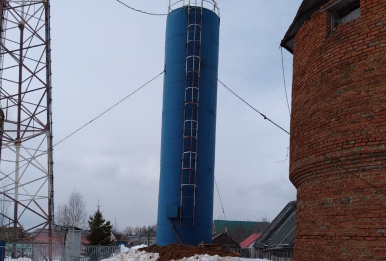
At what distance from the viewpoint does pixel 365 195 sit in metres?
6.48

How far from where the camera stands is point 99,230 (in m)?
33.9

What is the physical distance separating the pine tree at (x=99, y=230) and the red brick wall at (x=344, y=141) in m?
27.7

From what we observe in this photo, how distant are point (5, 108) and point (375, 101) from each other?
15.4 meters

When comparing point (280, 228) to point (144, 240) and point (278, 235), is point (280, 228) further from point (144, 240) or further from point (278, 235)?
point (144, 240)

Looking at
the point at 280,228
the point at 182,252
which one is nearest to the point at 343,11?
the point at 182,252

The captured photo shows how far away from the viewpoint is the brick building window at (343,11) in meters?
7.43

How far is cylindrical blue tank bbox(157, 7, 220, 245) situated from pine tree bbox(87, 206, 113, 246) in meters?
17.1

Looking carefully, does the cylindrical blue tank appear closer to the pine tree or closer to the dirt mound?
the dirt mound

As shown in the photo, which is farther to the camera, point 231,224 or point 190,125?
point 231,224

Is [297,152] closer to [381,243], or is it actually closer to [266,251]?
[381,243]

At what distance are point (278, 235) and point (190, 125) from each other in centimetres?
776

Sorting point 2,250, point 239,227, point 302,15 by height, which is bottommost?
point 239,227

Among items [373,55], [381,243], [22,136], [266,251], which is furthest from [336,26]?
[266,251]

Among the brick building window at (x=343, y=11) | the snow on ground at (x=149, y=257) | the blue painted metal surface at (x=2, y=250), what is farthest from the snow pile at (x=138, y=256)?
the brick building window at (x=343, y=11)
